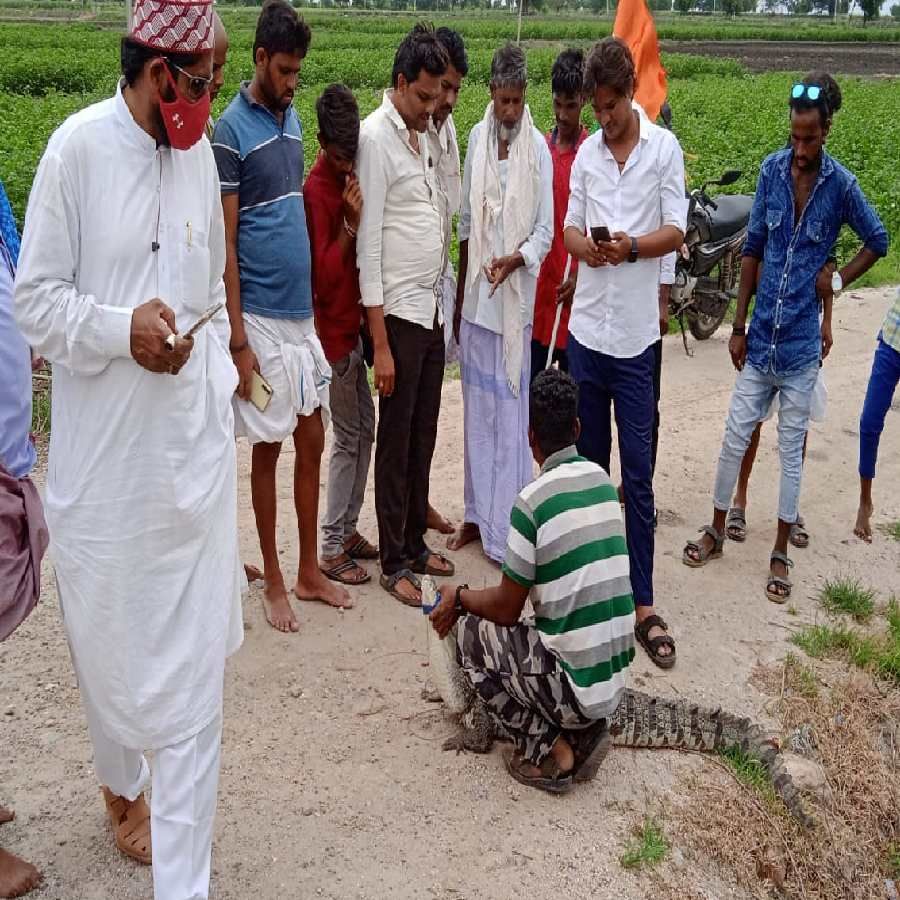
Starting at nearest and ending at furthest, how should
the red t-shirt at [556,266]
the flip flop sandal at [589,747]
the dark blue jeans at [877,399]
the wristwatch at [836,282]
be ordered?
1. the flip flop sandal at [589,747]
2. the wristwatch at [836,282]
3. the red t-shirt at [556,266]
4. the dark blue jeans at [877,399]

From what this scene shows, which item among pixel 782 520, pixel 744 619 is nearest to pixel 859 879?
pixel 744 619

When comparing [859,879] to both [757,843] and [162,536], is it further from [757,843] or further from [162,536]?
[162,536]

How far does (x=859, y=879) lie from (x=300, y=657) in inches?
80.8

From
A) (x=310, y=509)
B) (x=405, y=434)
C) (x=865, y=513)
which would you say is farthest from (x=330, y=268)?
(x=865, y=513)

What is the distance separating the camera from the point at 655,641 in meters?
4.12

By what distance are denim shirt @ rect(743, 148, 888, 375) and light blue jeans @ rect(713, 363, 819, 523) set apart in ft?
0.23

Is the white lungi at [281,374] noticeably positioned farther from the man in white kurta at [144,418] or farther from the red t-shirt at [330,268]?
→ the man in white kurta at [144,418]

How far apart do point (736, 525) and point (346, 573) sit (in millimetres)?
2017

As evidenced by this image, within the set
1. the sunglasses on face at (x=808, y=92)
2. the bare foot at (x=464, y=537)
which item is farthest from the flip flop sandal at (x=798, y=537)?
the sunglasses on face at (x=808, y=92)

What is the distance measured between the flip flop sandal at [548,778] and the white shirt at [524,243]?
189cm

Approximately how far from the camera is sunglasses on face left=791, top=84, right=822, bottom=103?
4242mm

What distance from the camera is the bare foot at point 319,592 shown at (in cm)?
427

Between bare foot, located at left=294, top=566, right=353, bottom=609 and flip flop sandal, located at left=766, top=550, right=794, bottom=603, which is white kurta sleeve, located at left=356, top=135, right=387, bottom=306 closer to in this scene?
bare foot, located at left=294, top=566, right=353, bottom=609

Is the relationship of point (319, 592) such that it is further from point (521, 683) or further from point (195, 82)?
point (195, 82)
